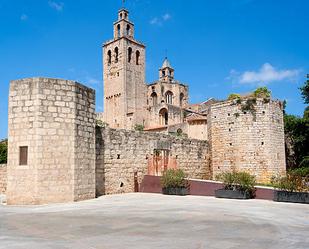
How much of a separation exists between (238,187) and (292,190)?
2060 mm

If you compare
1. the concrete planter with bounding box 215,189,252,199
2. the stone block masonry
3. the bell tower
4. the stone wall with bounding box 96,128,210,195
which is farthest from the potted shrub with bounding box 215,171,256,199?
the bell tower

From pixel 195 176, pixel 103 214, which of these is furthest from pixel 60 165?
pixel 195 176

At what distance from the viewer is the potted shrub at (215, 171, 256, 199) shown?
13.5m

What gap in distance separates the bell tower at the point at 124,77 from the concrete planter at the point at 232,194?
54781 millimetres

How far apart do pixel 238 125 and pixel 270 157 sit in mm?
2488

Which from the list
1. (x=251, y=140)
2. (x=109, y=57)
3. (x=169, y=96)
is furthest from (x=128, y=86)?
(x=251, y=140)

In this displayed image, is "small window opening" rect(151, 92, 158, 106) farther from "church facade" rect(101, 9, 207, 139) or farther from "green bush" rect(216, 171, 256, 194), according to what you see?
"green bush" rect(216, 171, 256, 194)

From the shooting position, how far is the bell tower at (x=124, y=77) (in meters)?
70.4

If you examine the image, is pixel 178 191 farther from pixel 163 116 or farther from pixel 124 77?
pixel 124 77

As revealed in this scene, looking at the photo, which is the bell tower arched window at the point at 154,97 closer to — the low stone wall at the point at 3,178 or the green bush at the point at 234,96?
the green bush at the point at 234,96

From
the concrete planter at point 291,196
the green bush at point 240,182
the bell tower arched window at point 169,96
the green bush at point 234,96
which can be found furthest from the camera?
the bell tower arched window at point 169,96

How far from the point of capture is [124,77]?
232 ft

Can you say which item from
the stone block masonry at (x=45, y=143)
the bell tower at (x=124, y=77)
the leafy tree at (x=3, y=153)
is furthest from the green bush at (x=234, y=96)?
the bell tower at (x=124, y=77)

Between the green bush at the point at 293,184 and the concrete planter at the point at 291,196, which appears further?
the green bush at the point at 293,184
